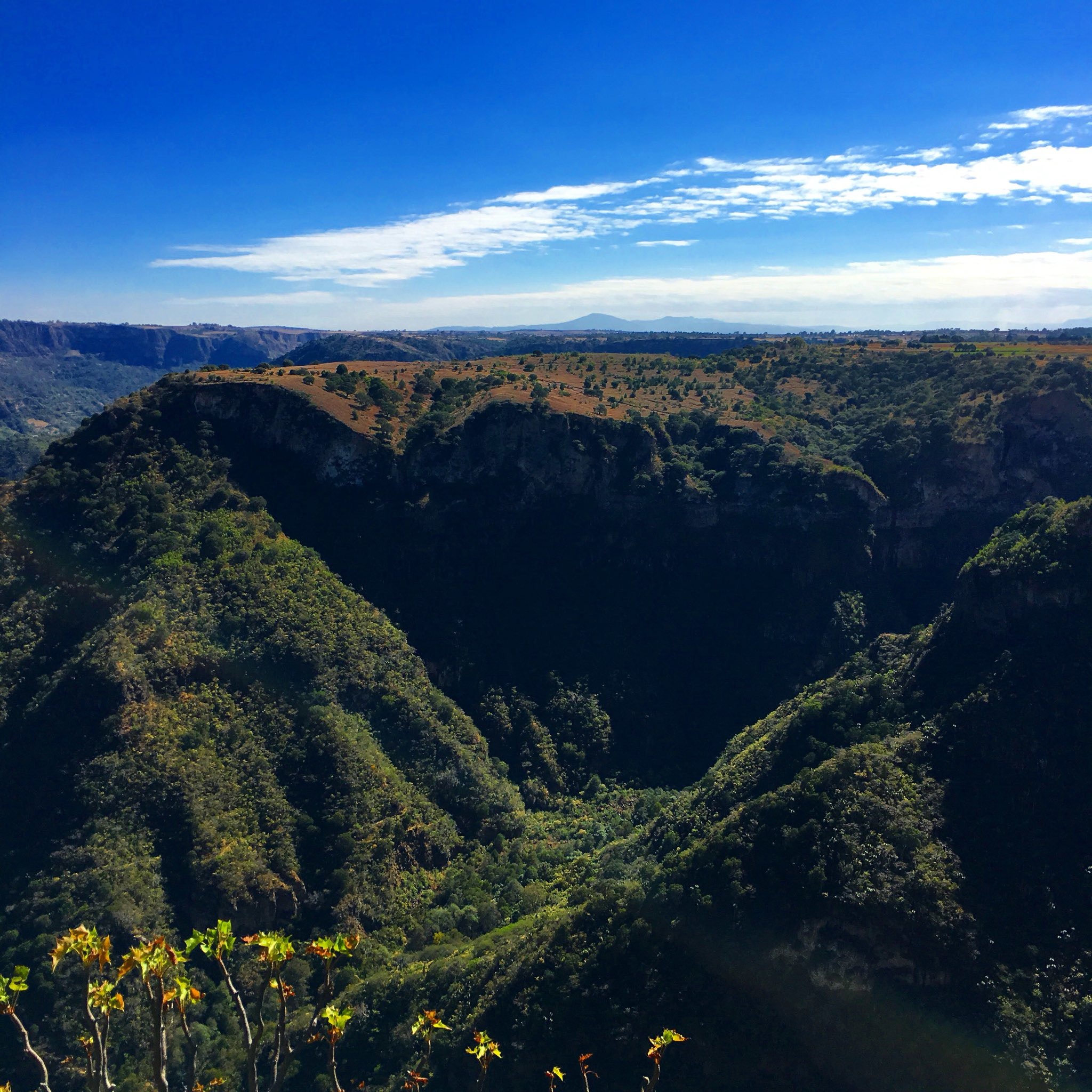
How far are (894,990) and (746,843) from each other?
9.68m

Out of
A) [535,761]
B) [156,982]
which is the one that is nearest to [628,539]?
[535,761]

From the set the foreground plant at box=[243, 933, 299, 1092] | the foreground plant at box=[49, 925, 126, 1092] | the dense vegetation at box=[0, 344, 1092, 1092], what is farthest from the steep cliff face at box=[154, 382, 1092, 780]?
the foreground plant at box=[49, 925, 126, 1092]

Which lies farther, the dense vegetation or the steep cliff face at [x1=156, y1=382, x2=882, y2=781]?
the steep cliff face at [x1=156, y1=382, x2=882, y2=781]

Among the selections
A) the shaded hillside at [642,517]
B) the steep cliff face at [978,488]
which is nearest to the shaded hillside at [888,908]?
the shaded hillside at [642,517]

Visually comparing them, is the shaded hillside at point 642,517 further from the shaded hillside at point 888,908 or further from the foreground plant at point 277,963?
the foreground plant at point 277,963

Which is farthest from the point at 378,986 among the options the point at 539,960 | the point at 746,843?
the point at 746,843

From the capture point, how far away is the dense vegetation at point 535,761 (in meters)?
36.2

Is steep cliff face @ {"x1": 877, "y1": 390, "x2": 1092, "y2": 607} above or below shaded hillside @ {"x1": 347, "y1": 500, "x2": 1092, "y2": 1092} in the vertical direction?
above

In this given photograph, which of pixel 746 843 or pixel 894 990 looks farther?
pixel 746 843

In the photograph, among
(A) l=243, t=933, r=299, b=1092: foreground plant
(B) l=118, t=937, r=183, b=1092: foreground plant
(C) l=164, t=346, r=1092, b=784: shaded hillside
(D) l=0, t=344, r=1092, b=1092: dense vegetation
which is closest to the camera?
(B) l=118, t=937, r=183, b=1092: foreground plant

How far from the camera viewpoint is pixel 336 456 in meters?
87.6

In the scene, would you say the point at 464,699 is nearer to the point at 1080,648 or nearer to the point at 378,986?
the point at 378,986

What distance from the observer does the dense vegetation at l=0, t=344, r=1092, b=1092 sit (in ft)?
119

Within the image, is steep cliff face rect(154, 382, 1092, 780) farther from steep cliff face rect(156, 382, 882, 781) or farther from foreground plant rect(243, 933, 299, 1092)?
foreground plant rect(243, 933, 299, 1092)
